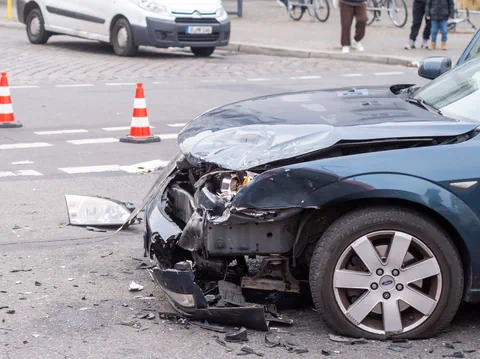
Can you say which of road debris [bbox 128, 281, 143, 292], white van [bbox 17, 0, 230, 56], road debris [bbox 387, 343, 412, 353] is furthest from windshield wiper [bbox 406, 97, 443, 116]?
white van [bbox 17, 0, 230, 56]

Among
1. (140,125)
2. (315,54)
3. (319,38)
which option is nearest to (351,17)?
(315,54)

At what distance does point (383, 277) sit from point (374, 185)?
46cm

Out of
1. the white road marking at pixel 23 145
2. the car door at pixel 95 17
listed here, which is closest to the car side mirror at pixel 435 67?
the white road marking at pixel 23 145

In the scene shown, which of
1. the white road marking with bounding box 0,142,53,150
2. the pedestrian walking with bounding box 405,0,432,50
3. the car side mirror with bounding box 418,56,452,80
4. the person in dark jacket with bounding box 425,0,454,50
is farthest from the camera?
the pedestrian walking with bounding box 405,0,432,50

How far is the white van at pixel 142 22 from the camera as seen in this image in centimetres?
1833

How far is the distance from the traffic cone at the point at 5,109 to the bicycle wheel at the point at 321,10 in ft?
56.7

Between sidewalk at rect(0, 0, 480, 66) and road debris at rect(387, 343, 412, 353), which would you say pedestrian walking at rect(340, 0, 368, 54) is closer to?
sidewalk at rect(0, 0, 480, 66)

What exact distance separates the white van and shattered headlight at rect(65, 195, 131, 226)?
1144 centimetres

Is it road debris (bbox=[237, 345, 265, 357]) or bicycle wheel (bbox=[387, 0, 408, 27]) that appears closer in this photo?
road debris (bbox=[237, 345, 265, 357])

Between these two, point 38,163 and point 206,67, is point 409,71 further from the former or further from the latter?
point 38,163

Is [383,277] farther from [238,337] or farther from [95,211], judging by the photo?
[95,211]

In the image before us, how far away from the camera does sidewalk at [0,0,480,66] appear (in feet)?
64.9

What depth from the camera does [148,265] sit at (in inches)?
239

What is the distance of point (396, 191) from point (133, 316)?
153cm
